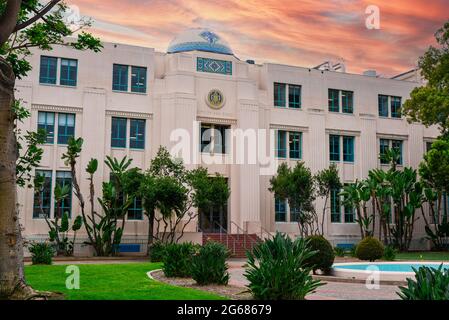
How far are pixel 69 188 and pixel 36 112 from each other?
4835 mm

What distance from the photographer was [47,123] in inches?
1304

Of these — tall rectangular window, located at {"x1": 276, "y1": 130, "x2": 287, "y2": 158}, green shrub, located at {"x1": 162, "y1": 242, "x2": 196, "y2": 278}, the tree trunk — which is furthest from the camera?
tall rectangular window, located at {"x1": 276, "y1": 130, "x2": 287, "y2": 158}

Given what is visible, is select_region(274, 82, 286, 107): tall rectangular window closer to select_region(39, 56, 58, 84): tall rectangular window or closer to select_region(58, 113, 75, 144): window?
select_region(58, 113, 75, 144): window

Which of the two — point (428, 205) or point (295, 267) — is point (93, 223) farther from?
point (428, 205)

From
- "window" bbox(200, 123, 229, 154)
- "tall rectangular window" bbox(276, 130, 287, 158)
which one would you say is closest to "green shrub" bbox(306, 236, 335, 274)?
"window" bbox(200, 123, 229, 154)

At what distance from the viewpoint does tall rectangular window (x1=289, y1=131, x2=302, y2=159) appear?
38.9 metres

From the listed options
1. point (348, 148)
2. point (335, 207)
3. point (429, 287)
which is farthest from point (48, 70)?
point (429, 287)

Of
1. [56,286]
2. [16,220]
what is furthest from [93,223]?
[16,220]

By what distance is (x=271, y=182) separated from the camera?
3491 cm

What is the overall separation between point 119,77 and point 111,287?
78.4ft

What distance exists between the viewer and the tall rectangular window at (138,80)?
35.4 metres

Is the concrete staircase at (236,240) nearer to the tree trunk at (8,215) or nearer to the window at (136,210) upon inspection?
the window at (136,210)

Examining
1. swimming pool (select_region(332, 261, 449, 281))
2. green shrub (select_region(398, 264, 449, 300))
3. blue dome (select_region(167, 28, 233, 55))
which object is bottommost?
swimming pool (select_region(332, 261, 449, 281))

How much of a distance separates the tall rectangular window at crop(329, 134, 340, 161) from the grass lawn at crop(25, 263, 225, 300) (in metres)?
24.9
